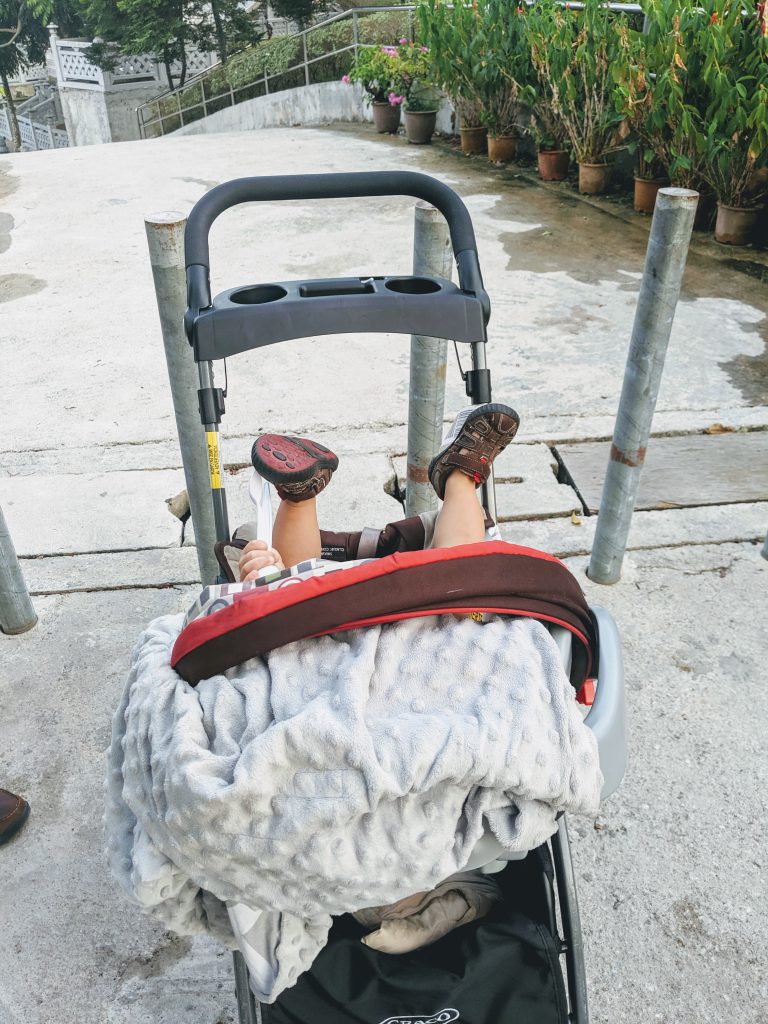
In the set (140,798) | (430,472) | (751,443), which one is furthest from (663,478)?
(140,798)

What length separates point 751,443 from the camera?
335 cm

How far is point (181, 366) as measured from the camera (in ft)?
7.27

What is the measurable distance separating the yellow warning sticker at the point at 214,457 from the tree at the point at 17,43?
31701 mm

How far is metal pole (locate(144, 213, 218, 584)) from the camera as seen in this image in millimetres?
2053

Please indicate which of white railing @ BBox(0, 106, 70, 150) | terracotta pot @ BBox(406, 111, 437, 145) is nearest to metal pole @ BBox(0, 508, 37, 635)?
terracotta pot @ BBox(406, 111, 437, 145)

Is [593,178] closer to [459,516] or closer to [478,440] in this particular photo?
[478,440]

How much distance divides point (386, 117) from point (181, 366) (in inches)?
334

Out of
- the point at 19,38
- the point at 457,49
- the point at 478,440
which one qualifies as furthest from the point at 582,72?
the point at 19,38

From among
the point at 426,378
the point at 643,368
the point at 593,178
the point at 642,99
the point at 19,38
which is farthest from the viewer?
the point at 19,38

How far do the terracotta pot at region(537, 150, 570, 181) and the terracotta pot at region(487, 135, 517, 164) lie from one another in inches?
30.3

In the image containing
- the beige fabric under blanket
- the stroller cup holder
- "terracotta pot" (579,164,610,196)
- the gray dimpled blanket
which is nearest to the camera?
the gray dimpled blanket

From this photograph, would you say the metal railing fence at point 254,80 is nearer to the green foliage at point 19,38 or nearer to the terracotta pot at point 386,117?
the terracotta pot at point 386,117

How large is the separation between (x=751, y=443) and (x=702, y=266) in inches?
88.2

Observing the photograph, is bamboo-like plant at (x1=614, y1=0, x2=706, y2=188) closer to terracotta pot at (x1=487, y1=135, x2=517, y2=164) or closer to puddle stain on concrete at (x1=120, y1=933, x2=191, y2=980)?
terracotta pot at (x1=487, y1=135, x2=517, y2=164)
